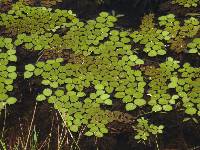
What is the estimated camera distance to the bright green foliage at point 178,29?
4035 millimetres

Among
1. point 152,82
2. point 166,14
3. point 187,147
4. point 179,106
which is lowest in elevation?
point 187,147

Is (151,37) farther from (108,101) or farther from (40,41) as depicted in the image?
(40,41)

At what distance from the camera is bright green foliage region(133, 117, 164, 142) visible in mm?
3262

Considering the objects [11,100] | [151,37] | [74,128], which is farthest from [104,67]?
[11,100]

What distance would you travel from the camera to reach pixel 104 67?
3.82m

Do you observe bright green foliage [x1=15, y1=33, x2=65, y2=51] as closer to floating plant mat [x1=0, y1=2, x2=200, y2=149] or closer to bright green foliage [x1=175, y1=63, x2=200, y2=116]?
floating plant mat [x1=0, y1=2, x2=200, y2=149]

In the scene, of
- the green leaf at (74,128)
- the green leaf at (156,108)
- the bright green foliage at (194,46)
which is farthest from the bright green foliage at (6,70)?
the bright green foliage at (194,46)

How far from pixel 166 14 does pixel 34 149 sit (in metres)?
2.22

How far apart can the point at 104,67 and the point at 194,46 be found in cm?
96

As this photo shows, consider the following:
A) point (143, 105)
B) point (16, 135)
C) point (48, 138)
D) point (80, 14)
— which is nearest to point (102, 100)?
point (143, 105)

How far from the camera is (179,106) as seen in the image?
350 cm

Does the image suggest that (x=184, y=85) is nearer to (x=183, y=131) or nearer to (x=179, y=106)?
(x=179, y=106)

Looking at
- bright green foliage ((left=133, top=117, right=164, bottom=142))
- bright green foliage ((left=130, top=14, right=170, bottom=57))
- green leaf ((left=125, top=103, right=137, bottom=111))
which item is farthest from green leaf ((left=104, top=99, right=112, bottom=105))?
bright green foliage ((left=130, top=14, right=170, bottom=57))

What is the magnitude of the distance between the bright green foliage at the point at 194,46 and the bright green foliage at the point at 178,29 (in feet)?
0.21
